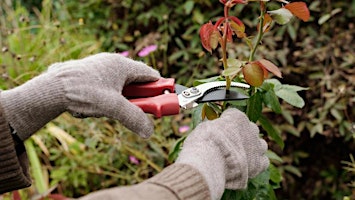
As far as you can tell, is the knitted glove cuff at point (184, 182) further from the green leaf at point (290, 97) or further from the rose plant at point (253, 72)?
the green leaf at point (290, 97)

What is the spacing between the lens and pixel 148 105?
1.40m

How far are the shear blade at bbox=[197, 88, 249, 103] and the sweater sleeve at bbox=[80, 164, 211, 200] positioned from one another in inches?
11.5

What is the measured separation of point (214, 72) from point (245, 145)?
5.40ft

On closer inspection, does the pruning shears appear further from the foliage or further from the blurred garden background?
the blurred garden background

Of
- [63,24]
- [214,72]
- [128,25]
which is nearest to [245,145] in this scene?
[214,72]

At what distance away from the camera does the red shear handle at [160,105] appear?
1.40 meters

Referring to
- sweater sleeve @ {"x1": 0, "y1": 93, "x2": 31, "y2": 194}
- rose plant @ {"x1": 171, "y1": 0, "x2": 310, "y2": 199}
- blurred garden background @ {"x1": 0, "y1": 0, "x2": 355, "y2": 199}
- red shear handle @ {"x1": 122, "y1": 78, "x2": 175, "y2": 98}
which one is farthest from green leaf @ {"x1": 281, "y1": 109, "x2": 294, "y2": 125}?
sweater sleeve @ {"x1": 0, "y1": 93, "x2": 31, "y2": 194}

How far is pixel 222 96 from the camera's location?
1473 millimetres

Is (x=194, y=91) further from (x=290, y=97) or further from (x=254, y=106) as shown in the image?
(x=290, y=97)

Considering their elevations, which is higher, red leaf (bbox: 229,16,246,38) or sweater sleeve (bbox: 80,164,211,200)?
red leaf (bbox: 229,16,246,38)

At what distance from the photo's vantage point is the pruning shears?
141cm

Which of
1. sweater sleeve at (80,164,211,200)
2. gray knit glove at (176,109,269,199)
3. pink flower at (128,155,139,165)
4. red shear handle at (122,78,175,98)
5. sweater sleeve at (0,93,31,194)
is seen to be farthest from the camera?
pink flower at (128,155,139,165)

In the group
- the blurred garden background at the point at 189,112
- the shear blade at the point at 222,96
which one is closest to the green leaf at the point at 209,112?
the shear blade at the point at 222,96

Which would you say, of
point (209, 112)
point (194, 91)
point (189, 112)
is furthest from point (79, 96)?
point (189, 112)
